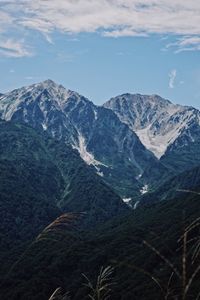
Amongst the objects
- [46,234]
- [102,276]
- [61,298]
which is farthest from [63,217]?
[102,276]

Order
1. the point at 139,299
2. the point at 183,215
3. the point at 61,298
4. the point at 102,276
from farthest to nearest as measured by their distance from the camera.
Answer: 1. the point at 139,299
2. the point at 61,298
3. the point at 102,276
4. the point at 183,215

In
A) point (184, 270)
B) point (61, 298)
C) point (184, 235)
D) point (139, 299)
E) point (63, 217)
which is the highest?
→ point (184, 235)

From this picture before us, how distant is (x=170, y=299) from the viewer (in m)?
6.65

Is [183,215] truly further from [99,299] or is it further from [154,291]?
[154,291]

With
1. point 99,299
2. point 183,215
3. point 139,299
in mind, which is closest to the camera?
point 183,215

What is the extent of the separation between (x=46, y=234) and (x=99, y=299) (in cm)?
123

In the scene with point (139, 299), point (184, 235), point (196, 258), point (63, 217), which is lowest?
point (139, 299)

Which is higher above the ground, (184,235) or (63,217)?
(184,235)

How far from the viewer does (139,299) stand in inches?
7741

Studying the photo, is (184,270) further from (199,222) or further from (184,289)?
(199,222)

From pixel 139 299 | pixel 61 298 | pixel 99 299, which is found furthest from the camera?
pixel 139 299

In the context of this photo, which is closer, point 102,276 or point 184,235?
point 184,235

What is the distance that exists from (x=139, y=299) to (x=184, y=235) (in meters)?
200

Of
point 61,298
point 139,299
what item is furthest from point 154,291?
point 61,298
